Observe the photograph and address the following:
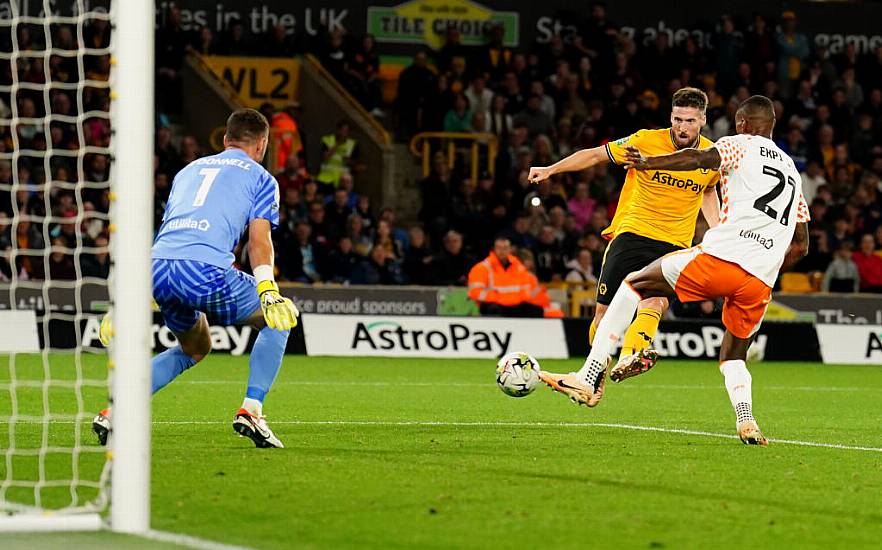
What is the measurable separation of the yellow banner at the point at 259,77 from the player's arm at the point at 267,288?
15910 mm

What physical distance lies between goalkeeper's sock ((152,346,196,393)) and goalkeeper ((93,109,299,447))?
0.66 ft

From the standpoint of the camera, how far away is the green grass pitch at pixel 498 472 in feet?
18.7

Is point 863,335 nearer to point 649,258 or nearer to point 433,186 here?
point 433,186

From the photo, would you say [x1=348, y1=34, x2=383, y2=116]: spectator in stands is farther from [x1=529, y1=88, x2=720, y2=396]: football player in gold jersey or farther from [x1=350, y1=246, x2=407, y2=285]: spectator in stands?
[x1=529, y1=88, x2=720, y2=396]: football player in gold jersey

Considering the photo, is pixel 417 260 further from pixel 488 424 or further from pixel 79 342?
pixel 79 342

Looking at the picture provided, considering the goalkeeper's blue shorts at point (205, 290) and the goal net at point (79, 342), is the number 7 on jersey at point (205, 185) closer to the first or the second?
the goalkeeper's blue shorts at point (205, 290)

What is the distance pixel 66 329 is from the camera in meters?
17.9

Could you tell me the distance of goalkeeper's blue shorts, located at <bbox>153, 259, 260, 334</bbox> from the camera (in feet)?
27.2

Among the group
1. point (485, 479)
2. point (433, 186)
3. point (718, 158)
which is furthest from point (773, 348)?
point (485, 479)

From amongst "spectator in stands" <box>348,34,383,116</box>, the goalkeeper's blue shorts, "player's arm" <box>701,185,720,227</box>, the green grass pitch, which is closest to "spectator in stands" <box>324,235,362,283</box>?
"spectator in stands" <box>348,34,383,116</box>

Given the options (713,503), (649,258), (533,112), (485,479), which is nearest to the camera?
(713,503)

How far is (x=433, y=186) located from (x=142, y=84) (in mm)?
16892

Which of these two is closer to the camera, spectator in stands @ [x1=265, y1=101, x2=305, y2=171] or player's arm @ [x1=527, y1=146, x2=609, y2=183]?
player's arm @ [x1=527, y1=146, x2=609, y2=183]

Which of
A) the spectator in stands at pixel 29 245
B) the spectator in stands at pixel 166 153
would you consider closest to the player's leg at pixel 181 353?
the spectator in stands at pixel 29 245
